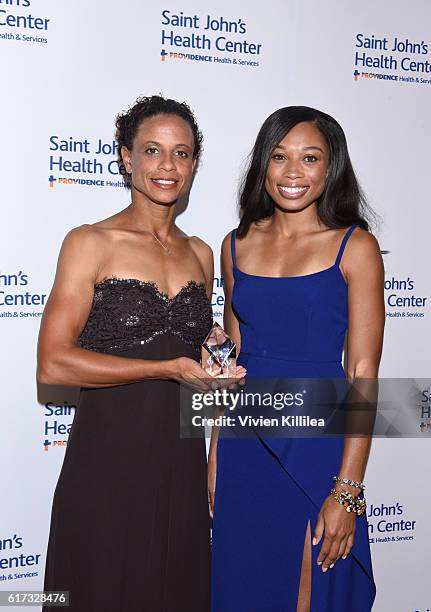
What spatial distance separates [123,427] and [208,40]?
150 centimetres

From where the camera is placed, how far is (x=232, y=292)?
2.40 meters

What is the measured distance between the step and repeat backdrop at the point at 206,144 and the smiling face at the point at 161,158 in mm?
483

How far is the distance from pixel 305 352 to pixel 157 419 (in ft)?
1.50

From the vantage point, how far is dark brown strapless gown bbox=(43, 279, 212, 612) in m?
2.09

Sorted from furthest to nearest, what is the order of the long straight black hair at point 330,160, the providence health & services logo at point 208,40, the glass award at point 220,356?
the providence health & services logo at point 208,40
the long straight black hair at point 330,160
the glass award at point 220,356

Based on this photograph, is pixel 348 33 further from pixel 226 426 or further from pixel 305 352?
pixel 226 426

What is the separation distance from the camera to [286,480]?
217 cm

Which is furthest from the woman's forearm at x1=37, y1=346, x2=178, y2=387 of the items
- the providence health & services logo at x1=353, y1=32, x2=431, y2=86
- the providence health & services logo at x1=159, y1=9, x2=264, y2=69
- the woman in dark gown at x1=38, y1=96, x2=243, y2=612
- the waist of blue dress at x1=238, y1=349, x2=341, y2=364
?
the providence health & services logo at x1=353, y1=32, x2=431, y2=86

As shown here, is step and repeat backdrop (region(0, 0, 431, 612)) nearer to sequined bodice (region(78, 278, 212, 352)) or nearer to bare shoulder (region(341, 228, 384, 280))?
sequined bodice (region(78, 278, 212, 352))

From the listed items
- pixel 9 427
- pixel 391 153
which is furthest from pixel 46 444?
pixel 391 153

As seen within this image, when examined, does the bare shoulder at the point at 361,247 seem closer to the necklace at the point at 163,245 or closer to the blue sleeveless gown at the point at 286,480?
the blue sleeveless gown at the point at 286,480

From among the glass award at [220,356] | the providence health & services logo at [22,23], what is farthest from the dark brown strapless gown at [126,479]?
the providence health & services logo at [22,23]

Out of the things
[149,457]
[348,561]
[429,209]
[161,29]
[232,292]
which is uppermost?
[161,29]

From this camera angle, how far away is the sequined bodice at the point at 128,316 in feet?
6.86
